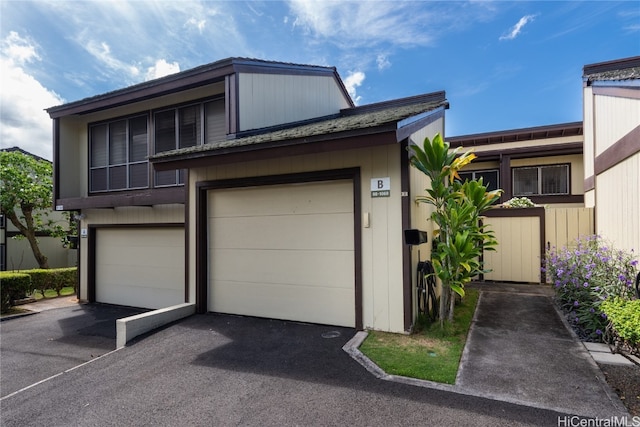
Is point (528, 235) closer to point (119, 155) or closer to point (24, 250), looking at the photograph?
point (119, 155)

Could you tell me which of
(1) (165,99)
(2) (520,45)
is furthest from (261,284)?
(2) (520,45)

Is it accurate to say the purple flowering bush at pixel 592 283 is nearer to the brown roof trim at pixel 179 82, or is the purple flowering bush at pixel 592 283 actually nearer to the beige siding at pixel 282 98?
the beige siding at pixel 282 98

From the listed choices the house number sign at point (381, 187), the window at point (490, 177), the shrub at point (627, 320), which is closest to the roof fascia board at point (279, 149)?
the house number sign at point (381, 187)

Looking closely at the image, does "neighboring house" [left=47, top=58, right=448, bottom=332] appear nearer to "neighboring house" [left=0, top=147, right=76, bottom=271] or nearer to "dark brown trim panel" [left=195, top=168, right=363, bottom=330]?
"dark brown trim panel" [left=195, top=168, right=363, bottom=330]

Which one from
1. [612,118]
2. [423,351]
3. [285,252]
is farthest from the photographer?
[612,118]

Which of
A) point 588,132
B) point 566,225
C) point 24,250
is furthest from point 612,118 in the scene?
point 24,250

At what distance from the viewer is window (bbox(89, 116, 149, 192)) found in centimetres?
865

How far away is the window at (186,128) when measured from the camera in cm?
774

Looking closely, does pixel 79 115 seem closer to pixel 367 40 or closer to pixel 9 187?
pixel 9 187

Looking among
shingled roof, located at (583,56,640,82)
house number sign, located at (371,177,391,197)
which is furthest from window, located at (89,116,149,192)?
shingled roof, located at (583,56,640,82)

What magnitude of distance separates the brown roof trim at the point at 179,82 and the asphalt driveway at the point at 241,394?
559cm

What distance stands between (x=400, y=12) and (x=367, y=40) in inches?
70.3

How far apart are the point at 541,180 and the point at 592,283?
371 inches

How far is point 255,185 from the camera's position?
591cm
